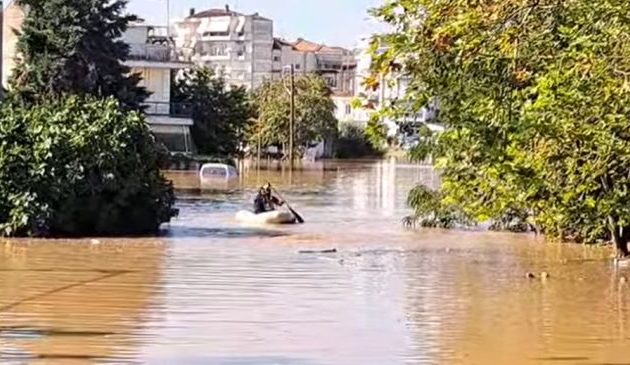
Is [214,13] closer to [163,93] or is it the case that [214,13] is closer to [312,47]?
[312,47]

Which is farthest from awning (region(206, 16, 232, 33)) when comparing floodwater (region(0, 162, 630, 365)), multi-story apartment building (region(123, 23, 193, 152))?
floodwater (region(0, 162, 630, 365))

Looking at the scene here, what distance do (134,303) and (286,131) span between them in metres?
68.6

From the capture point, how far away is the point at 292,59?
5645 inches

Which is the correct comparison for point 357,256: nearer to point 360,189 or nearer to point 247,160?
point 360,189

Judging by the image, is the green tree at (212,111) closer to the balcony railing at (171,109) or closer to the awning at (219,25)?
the balcony railing at (171,109)

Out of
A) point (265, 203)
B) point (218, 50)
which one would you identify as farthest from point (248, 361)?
point (218, 50)

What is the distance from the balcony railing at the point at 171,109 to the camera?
6931 centimetres

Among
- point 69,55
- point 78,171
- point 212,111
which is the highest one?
point 69,55

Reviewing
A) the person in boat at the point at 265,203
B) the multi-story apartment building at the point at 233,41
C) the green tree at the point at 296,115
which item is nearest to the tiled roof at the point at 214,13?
the multi-story apartment building at the point at 233,41

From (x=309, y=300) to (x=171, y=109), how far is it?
177 feet

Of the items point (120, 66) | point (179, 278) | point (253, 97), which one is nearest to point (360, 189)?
point (120, 66)

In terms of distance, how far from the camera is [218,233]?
97.9 ft

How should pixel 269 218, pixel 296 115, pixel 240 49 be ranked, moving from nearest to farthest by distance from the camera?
1. pixel 269 218
2. pixel 296 115
3. pixel 240 49

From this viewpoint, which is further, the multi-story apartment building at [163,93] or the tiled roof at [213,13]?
the tiled roof at [213,13]
